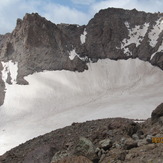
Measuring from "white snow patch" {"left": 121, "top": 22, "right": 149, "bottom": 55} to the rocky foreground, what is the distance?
71.8 m

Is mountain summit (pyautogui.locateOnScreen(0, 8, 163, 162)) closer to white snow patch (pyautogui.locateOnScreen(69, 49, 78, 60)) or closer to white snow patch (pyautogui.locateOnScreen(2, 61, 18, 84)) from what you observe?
white snow patch (pyautogui.locateOnScreen(2, 61, 18, 84))

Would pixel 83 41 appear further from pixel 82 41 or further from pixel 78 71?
pixel 78 71

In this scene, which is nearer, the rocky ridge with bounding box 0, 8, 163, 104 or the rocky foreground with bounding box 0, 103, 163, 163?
the rocky foreground with bounding box 0, 103, 163, 163

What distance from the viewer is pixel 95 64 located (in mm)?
82312

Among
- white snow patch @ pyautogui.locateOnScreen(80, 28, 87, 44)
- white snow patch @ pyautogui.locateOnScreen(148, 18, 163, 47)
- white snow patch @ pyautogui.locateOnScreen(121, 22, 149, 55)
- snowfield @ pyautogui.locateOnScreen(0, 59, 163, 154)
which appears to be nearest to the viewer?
snowfield @ pyautogui.locateOnScreen(0, 59, 163, 154)

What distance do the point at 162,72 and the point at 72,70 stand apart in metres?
23.8

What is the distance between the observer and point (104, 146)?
34.0 ft

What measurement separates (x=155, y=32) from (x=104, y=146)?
84243 millimetres

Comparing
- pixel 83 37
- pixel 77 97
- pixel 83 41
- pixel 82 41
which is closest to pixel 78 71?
pixel 77 97

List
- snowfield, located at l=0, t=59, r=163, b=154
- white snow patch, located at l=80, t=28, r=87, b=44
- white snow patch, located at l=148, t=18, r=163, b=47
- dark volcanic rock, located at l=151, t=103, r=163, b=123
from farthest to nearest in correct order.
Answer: white snow patch, located at l=80, t=28, r=87, b=44 → white snow patch, located at l=148, t=18, r=163, b=47 → snowfield, located at l=0, t=59, r=163, b=154 → dark volcanic rock, located at l=151, t=103, r=163, b=123

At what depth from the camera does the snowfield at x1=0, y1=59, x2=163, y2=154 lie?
50312mm

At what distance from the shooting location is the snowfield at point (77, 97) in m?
50.3

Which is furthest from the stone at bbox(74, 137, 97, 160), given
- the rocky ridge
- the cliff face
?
the cliff face

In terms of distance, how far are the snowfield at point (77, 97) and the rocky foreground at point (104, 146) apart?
27.0 metres
